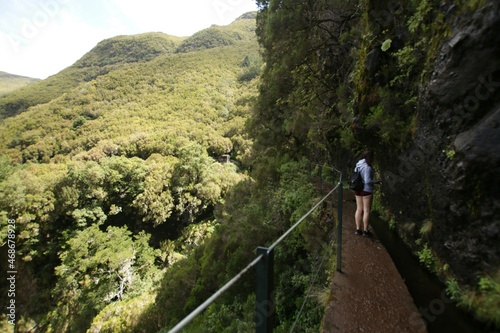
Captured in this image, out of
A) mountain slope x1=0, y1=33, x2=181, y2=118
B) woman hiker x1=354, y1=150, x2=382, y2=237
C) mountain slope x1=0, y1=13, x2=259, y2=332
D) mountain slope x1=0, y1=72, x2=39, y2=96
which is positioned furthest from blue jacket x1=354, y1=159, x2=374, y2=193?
mountain slope x1=0, y1=72, x2=39, y2=96

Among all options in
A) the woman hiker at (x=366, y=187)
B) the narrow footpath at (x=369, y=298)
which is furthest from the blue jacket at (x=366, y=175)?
the narrow footpath at (x=369, y=298)

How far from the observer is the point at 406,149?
4.03 m

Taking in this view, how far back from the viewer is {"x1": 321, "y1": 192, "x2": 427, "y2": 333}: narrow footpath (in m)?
2.38

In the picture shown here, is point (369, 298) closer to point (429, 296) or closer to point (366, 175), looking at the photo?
point (429, 296)

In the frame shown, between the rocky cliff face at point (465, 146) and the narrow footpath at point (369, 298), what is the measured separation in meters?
0.69

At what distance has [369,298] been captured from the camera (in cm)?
278

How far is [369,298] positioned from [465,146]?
2.03 m

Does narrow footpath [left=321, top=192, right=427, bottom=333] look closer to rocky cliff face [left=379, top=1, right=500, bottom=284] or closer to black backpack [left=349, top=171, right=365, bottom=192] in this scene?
rocky cliff face [left=379, top=1, right=500, bottom=284]

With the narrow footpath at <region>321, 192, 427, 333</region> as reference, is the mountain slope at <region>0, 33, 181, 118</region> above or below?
above

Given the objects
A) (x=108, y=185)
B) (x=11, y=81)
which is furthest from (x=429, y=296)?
(x=11, y=81)

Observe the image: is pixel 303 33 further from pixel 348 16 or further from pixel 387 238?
pixel 387 238

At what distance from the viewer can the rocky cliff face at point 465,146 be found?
234 centimetres

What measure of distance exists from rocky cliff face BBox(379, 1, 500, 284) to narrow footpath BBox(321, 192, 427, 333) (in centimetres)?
69

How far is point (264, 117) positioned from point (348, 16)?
6696 millimetres
